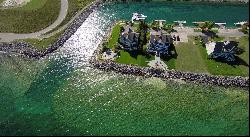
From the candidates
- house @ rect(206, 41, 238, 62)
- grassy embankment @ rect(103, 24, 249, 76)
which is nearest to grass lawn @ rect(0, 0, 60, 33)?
grassy embankment @ rect(103, 24, 249, 76)

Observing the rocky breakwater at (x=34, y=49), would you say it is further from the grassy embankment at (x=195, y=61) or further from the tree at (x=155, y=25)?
the tree at (x=155, y=25)

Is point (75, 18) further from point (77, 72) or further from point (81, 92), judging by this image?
point (81, 92)

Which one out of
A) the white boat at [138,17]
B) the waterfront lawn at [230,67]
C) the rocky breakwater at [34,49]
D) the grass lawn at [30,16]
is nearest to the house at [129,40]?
the white boat at [138,17]

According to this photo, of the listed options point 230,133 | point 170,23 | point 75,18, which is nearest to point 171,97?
point 230,133

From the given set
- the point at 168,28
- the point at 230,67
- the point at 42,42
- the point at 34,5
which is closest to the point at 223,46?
the point at 230,67

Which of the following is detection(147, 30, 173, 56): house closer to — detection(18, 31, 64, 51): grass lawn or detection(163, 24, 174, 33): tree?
detection(163, 24, 174, 33): tree

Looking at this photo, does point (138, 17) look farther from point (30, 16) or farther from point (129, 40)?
point (30, 16)
